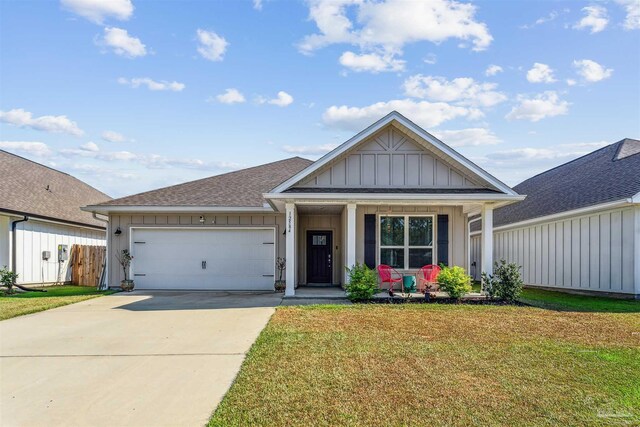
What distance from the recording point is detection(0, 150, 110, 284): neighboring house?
1496 cm

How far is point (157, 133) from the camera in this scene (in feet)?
55.1

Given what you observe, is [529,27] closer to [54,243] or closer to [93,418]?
[93,418]

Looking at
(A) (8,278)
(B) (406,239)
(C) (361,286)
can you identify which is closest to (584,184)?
(B) (406,239)

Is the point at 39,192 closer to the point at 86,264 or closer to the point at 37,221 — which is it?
the point at 37,221

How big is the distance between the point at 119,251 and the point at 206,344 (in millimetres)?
9604

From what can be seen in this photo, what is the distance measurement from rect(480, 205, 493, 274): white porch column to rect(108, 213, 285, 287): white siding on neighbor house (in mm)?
6117

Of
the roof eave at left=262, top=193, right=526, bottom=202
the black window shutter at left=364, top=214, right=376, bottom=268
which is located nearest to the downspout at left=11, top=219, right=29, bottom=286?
the roof eave at left=262, top=193, right=526, bottom=202

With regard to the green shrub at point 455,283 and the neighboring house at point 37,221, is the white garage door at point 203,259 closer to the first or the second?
the neighboring house at point 37,221

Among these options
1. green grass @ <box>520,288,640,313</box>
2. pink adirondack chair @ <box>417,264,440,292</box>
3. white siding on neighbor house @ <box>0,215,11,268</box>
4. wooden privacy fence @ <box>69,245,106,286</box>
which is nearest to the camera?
green grass @ <box>520,288,640,313</box>

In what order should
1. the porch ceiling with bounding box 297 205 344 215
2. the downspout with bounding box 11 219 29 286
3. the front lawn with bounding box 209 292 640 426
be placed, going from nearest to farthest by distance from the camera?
the front lawn with bounding box 209 292 640 426, the porch ceiling with bounding box 297 205 344 215, the downspout with bounding box 11 219 29 286

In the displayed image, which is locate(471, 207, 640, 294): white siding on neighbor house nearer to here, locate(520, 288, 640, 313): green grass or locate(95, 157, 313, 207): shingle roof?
locate(520, 288, 640, 313): green grass

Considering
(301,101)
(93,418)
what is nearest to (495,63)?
(301,101)

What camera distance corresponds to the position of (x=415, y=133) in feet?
39.0

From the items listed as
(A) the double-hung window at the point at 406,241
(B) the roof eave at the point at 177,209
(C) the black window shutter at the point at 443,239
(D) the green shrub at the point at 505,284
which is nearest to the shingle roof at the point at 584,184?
(D) the green shrub at the point at 505,284
